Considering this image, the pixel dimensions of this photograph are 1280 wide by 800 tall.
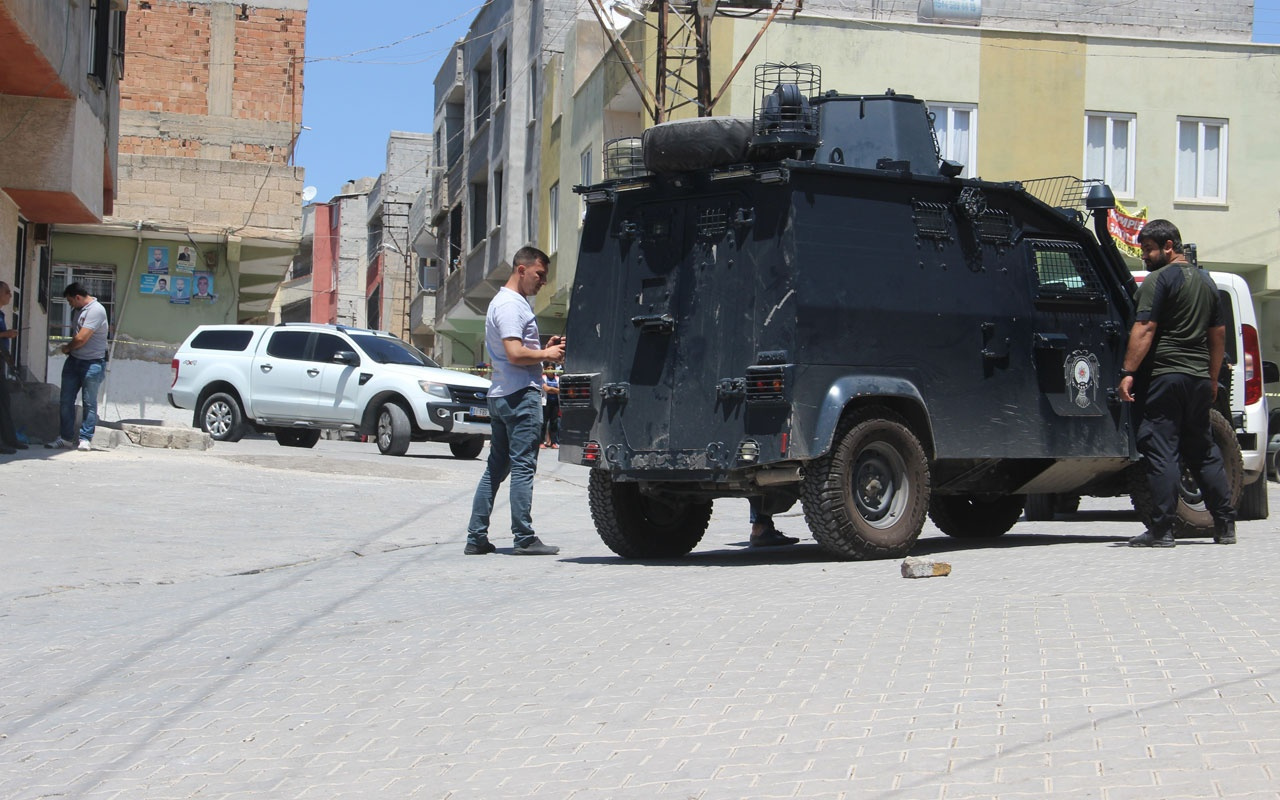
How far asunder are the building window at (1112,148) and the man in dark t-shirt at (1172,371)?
822 inches

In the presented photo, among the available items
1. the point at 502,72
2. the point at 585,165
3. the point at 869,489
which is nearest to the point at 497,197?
the point at 502,72

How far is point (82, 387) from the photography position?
1750 centimetres

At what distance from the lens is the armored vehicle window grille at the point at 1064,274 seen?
1035cm

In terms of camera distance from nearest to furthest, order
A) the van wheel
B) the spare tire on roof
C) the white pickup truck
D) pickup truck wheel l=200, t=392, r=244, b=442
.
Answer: the spare tire on roof < the van wheel < the white pickup truck < pickup truck wheel l=200, t=392, r=244, b=442

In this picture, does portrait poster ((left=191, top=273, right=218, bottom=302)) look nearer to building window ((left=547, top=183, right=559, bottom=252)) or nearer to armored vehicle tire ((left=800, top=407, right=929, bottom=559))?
building window ((left=547, top=183, right=559, bottom=252))

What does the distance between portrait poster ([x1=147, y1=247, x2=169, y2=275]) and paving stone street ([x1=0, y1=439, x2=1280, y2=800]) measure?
2189 centimetres

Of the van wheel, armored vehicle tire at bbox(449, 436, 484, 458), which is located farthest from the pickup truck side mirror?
the van wheel

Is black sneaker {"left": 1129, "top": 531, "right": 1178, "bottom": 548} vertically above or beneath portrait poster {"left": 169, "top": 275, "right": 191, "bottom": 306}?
beneath

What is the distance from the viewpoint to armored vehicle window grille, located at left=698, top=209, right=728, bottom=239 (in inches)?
375

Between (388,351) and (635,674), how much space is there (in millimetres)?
17550

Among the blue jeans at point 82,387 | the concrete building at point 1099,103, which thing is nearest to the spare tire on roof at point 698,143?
the blue jeans at point 82,387

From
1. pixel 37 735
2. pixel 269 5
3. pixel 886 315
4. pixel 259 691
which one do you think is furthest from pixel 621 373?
pixel 269 5

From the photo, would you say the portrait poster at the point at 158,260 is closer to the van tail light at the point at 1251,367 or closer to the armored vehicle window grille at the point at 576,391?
the van tail light at the point at 1251,367

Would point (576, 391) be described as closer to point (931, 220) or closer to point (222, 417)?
point (931, 220)
